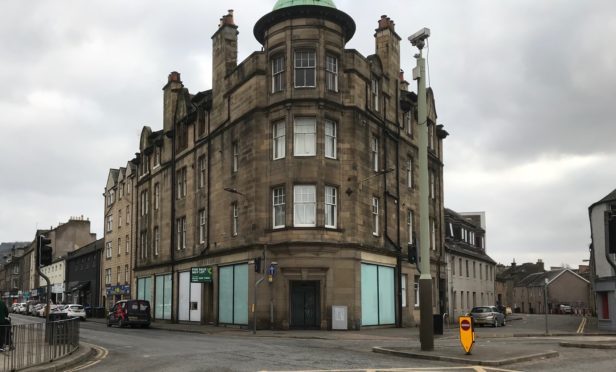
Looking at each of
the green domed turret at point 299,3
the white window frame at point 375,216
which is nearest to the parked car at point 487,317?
the white window frame at point 375,216

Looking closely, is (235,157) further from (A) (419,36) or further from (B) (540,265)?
(B) (540,265)

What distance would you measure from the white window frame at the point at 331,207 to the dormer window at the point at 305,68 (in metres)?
5.61

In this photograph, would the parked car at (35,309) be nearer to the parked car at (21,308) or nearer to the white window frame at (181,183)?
the parked car at (21,308)

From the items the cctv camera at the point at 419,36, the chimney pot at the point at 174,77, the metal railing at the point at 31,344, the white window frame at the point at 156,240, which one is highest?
the chimney pot at the point at 174,77

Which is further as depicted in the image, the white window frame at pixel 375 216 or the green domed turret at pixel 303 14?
the white window frame at pixel 375 216

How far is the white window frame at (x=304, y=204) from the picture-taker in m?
31.7

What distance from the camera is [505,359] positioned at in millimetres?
15195

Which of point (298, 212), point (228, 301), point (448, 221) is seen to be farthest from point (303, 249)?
point (448, 221)

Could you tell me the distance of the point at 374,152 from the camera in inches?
1437

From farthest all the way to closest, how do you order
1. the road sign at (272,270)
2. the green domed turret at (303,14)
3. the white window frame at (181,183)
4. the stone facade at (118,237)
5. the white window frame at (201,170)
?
the stone facade at (118,237) < the white window frame at (181,183) < the white window frame at (201,170) < the green domed turret at (303,14) < the road sign at (272,270)

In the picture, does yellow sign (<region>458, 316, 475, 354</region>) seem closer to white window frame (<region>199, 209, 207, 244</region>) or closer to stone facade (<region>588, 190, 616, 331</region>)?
stone facade (<region>588, 190, 616, 331</region>)

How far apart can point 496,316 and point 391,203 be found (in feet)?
46.2

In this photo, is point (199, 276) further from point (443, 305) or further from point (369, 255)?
point (443, 305)

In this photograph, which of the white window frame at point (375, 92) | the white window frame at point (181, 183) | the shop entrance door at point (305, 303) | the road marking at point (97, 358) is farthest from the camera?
the white window frame at point (181, 183)
